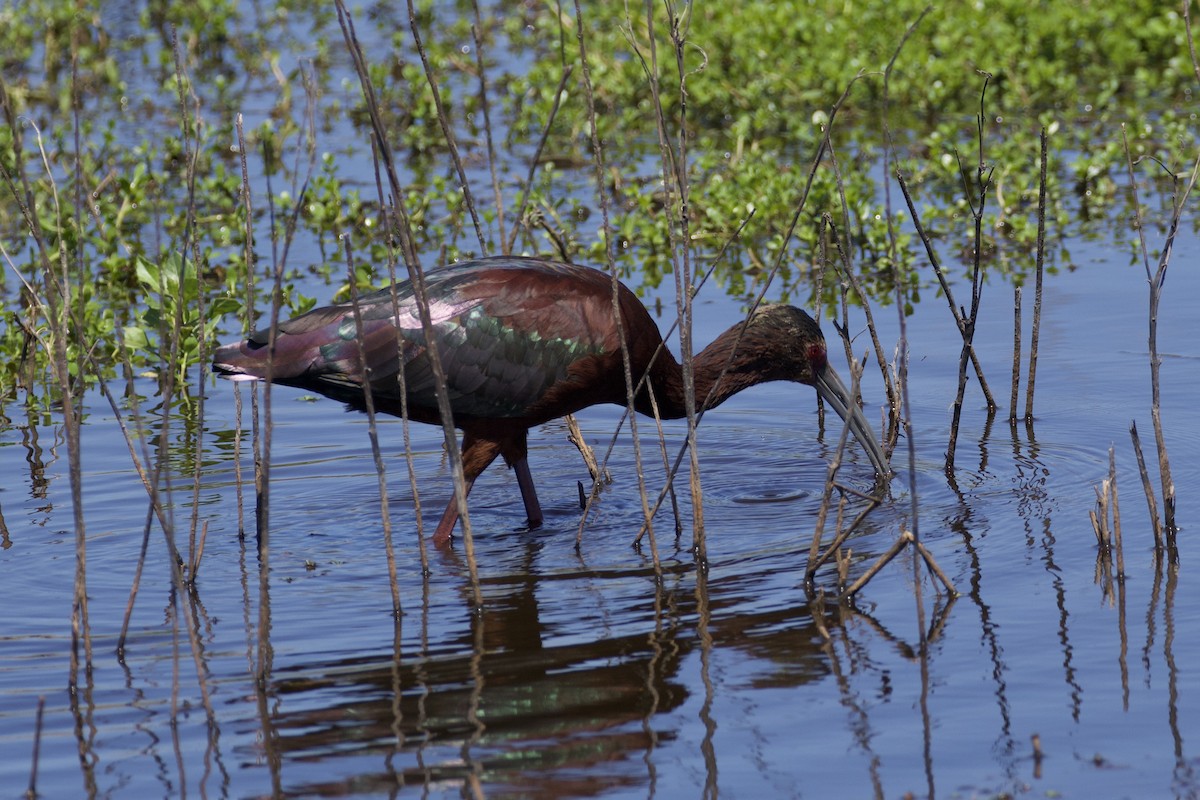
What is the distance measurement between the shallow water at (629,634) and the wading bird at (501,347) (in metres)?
0.44

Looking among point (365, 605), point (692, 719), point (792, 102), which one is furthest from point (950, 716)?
point (792, 102)

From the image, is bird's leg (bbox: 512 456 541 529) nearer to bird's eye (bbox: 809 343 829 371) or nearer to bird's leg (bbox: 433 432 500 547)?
bird's leg (bbox: 433 432 500 547)

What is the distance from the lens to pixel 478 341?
18.1 feet

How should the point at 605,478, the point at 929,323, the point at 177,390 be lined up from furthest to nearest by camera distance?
the point at 929,323 → the point at 177,390 → the point at 605,478

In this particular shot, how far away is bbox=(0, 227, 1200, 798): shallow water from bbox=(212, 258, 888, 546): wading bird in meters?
0.44

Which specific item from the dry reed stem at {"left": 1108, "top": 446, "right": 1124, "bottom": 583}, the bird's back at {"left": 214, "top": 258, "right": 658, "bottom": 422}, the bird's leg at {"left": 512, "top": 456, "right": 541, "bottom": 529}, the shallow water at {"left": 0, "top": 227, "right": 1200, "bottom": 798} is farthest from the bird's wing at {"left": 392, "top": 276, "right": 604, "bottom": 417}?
the dry reed stem at {"left": 1108, "top": 446, "right": 1124, "bottom": 583}

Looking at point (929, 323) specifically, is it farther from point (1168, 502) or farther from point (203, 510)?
point (203, 510)

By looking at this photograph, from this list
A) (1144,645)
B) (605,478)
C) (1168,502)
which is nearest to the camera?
(1144,645)

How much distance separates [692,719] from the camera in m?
3.93

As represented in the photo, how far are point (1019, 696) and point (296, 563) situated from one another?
7.87ft

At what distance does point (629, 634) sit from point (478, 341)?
4.50ft

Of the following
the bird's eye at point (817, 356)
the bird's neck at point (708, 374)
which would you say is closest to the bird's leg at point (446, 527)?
the bird's neck at point (708, 374)

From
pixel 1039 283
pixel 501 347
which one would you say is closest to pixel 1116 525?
pixel 1039 283

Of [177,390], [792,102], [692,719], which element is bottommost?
[692,719]
